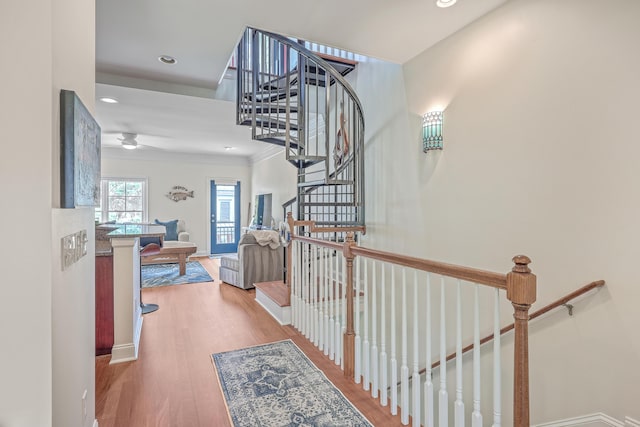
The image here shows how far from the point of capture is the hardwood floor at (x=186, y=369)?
1.89m

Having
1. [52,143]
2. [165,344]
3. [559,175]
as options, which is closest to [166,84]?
[165,344]

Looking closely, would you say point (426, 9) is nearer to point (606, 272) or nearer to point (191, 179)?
point (606, 272)

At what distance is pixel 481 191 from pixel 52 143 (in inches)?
100

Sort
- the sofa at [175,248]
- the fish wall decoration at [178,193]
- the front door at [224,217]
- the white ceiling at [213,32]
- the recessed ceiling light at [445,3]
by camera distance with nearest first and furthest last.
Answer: the recessed ceiling light at [445,3], the white ceiling at [213,32], the sofa at [175,248], the fish wall decoration at [178,193], the front door at [224,217]

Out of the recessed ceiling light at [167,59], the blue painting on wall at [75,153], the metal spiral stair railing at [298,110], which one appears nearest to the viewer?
the blue painting on wall at [75,153]

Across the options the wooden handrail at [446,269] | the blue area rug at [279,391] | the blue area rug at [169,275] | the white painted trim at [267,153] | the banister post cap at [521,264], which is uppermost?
the white painted trim at [267,153]

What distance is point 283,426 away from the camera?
5.91ft

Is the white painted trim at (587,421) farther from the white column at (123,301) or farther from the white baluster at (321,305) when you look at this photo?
the white column at (123,301)

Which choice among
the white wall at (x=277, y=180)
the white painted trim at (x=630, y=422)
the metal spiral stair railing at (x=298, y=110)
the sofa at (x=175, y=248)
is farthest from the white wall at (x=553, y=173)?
the sofa at (x=175, y=248)

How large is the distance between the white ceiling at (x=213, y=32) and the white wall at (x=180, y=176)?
11.9ft

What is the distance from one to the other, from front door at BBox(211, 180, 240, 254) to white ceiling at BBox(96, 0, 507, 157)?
4.17 m

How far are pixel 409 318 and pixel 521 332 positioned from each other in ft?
6.79

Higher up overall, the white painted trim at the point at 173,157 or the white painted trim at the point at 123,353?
the white painted trim at the point at 173,157

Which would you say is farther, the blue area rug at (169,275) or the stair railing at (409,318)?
the blue area rug at (169,275)
